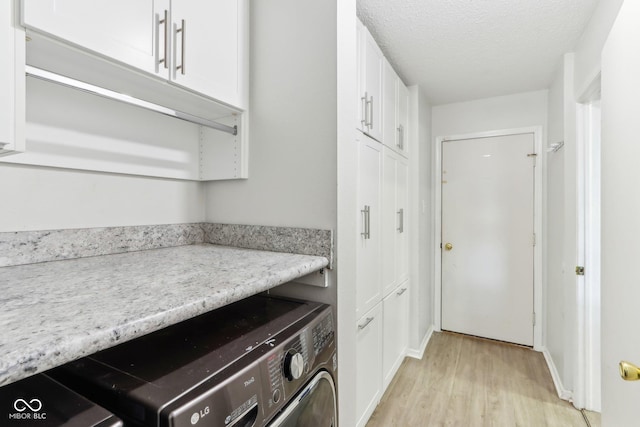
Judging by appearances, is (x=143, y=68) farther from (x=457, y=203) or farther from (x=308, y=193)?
(x=457, y=203)

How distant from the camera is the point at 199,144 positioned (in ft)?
4.73

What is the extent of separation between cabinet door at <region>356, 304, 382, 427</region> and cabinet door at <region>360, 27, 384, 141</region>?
3.68 ft

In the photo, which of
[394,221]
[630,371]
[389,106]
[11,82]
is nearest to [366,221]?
[394,221]

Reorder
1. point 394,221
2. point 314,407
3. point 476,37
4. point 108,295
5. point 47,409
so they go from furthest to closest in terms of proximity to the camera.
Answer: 1. point 394,221
2. point 476,37
3. point 314,407
4. point 108,295
5. point 47,409

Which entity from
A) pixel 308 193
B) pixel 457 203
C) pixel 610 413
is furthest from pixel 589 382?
pixel 308 193

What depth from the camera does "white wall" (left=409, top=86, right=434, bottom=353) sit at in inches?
106

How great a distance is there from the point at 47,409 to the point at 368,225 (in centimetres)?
148

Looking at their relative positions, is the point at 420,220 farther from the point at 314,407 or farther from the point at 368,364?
the point at 314,407

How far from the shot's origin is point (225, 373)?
614 mm

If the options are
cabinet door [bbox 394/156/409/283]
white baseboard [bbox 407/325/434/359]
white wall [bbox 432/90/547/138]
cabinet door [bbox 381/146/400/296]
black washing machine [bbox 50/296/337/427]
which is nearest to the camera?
black washing machine [bbox 50/296/337/427]

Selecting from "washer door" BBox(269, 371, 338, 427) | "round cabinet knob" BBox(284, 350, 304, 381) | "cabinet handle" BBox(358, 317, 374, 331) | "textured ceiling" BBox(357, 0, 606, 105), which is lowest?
"cabinet handle" BBox(358, 317, 374, 331)

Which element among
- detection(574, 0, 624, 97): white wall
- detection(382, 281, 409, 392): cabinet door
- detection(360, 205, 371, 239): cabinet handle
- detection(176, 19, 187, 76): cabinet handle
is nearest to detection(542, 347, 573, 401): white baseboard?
detection(382, 281, 409, 392): cabinet door

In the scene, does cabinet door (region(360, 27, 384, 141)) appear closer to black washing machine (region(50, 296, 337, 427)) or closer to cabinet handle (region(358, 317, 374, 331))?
cabinet handle (region(358, 317, 374, 331))

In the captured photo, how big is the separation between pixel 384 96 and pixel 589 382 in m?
2.27
